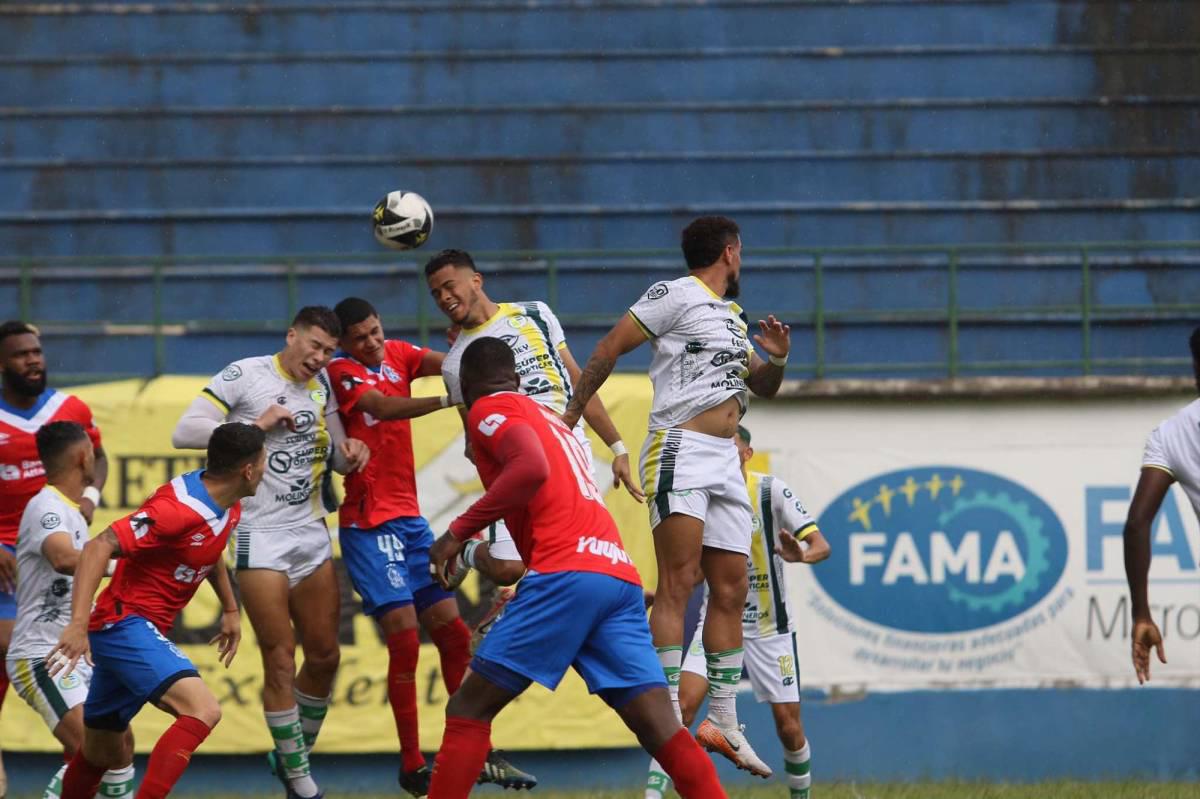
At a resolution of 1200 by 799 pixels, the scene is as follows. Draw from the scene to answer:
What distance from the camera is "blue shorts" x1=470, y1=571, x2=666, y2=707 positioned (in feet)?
22.7

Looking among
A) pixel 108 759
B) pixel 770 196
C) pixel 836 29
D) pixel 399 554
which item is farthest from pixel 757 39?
pixel 108 759

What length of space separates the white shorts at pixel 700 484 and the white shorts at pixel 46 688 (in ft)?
10.5

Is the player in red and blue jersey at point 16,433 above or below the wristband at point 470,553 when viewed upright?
above

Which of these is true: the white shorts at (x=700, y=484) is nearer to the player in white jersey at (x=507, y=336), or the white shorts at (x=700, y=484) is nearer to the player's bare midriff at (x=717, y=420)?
the player's bare midriff at (x=717, y=420)

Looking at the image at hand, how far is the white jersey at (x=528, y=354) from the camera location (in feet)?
29.8

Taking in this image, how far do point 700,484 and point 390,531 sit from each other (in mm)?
2000

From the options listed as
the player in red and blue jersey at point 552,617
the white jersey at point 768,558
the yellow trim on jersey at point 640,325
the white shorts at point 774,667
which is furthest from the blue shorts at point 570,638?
the white jersey at point 768,558

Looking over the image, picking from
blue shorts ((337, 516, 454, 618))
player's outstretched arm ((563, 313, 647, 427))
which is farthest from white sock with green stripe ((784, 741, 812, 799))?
player's outstretched arm ((563, 313, 647, 427))

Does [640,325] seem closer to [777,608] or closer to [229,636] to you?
[777,608]

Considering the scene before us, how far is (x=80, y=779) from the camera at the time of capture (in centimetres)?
818

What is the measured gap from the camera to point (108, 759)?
26.7 feet

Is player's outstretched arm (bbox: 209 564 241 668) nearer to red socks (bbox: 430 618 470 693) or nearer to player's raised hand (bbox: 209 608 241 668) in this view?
player's raised hand (bbox: 209 608 241 668)

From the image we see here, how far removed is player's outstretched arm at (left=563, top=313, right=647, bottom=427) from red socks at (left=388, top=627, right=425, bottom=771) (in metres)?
1.78

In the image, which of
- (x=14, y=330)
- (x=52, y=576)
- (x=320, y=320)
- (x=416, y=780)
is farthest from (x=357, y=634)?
(x=320, y=320)
